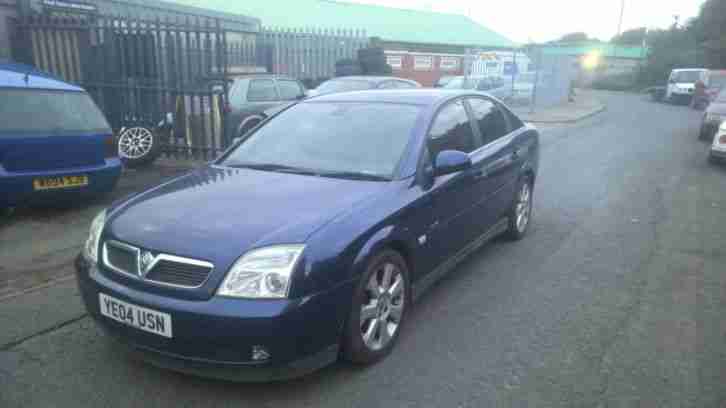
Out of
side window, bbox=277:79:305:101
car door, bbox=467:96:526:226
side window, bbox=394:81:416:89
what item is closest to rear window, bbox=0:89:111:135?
car door, bbox=467:96:526:226

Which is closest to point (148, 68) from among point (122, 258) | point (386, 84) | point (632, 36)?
point (386, 84)

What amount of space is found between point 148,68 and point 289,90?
3.53m

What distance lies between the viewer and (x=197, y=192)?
3.55 m

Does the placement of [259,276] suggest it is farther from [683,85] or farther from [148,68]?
A: [683,85]

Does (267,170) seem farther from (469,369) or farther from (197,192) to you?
(469,369)

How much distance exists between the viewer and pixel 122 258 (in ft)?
9.95

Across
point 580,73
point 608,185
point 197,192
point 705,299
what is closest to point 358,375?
point 197,192

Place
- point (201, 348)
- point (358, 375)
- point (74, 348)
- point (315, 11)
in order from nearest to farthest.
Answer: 1. point (201, 348)
2. point (358, 375)
3. point (74, 348)
4. point (315, 11)

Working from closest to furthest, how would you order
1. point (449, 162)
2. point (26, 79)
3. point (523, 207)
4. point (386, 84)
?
point (449, 162)
point (523, 207)
point (26, 79)
point (386, 84)

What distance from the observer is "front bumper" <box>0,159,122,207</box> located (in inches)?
220

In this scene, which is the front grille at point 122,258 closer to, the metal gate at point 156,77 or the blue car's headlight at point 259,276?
the blue car's headlight at point 259,276

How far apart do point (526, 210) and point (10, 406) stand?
192 inches

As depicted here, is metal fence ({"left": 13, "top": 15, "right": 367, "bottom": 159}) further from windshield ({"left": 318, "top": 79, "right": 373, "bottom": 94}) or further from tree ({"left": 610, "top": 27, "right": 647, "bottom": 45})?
tree ({"left": 610, "top": 27, "right": 647, "bottom": 45})

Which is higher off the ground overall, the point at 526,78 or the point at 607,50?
the point at 607,50
